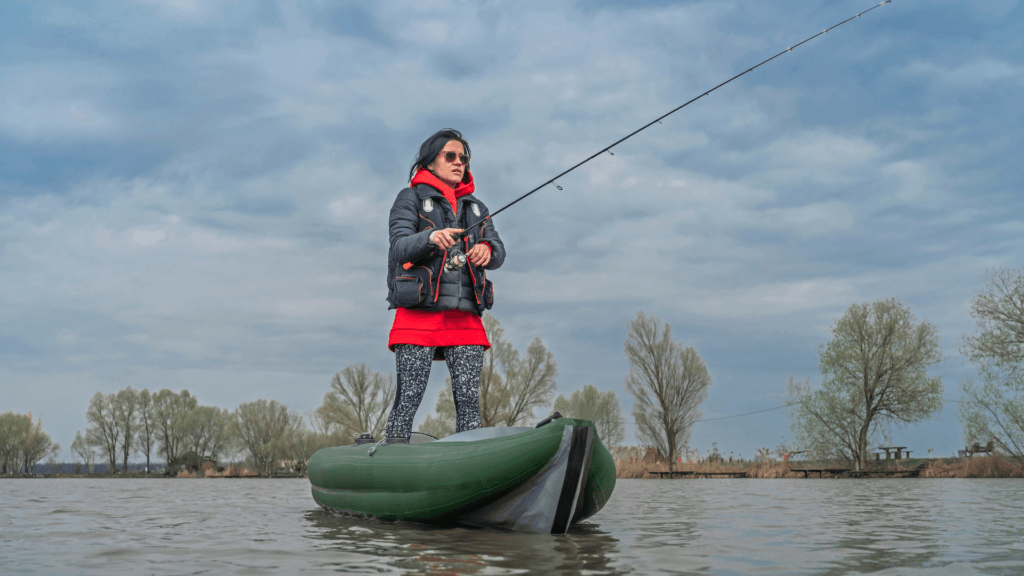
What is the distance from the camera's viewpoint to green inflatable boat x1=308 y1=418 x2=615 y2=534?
3510 mm

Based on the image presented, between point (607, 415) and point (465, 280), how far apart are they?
4953cm

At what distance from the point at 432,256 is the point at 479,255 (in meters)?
0.33

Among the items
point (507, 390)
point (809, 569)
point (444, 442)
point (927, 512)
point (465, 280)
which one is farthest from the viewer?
point (507, 390)

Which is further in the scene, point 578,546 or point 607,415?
point 607,415

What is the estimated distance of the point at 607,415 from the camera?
2068 inches

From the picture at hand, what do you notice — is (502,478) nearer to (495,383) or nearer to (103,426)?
(495,383)

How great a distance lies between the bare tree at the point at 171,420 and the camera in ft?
174

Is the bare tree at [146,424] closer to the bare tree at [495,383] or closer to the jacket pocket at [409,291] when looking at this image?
the bare tree at [495,383]

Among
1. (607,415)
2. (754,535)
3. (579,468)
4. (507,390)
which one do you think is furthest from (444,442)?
(607,415)

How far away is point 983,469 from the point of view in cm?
2186

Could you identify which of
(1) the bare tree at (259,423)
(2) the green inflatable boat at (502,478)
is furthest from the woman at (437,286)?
(1) the bare tree at (259,423)

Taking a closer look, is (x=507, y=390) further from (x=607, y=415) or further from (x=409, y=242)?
(x=409, y=242)

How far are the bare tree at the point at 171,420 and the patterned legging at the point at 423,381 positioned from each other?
5554 centimetres

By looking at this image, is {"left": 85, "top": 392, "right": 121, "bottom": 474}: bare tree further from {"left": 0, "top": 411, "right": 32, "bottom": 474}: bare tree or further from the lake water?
the lake water
